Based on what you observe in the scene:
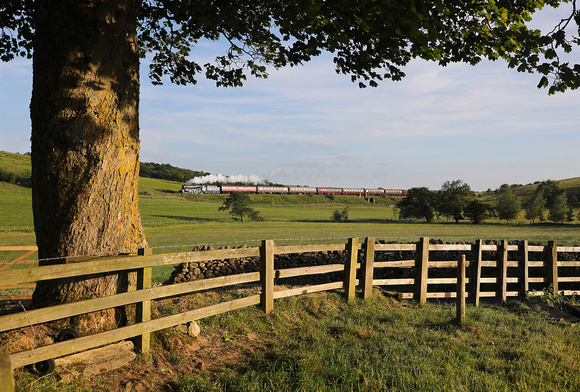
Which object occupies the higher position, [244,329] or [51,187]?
[51,187]

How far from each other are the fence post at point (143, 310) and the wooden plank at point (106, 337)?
15cm

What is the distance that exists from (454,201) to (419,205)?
5.67 meters

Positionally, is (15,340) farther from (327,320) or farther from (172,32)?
(172,32)

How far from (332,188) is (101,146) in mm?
115271

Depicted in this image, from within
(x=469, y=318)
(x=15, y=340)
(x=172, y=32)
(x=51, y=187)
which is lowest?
(x=469, y=318)

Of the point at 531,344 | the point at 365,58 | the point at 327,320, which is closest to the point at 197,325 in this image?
the point at 327,320

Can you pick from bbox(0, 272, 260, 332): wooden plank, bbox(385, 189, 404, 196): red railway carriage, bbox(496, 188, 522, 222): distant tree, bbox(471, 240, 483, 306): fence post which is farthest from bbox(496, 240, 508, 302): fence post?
bbox(385, 189, 404, 196): red railway carriage

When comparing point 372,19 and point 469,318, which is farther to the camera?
point 469,318

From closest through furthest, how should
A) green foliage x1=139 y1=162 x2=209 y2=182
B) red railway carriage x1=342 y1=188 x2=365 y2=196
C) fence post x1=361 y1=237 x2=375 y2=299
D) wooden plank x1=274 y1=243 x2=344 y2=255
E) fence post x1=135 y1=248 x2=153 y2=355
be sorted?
1. fence post x1=135 y1=248 x2=153 y2=355
2. wooden plank x1=274 y1=243 x2=344 y2=255
3. fence post x1=361 y1=237 x2=375 y2=299
4. red railway carriage x1=342 y1=188 x2=365 y2=196
5. green foliage x1=139 y1=162 x2=209 y2=182

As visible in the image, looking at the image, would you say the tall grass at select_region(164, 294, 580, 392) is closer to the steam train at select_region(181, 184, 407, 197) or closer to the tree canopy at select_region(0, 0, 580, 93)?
the tree canopy at select_region(0, 0, 580, 93)

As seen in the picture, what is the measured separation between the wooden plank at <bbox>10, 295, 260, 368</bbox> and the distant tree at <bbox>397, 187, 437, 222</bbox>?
64141 millimetres

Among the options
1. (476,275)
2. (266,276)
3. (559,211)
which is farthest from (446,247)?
(559,211)

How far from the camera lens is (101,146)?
5879 mm

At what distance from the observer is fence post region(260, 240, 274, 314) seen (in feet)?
24.9
